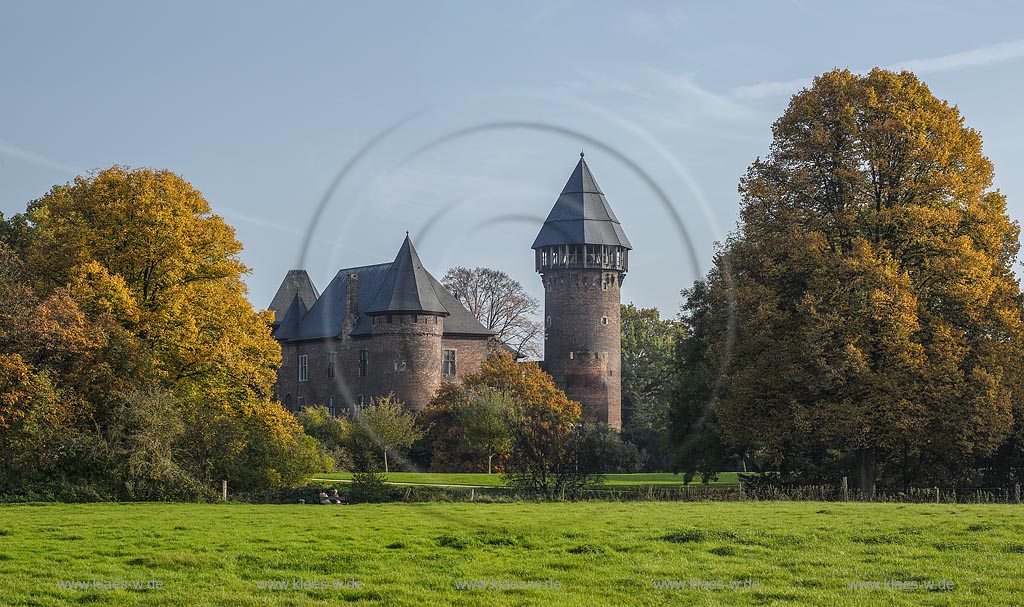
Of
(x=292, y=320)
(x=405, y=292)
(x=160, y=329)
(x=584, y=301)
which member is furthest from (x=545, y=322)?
(x=160, y=329)

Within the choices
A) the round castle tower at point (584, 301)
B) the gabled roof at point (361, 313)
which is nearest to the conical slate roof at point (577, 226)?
the round castle tower at point (584, 301)

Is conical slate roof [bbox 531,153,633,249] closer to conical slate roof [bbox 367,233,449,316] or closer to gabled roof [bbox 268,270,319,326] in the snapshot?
conical slate roof [bbox 367,233,449,316]

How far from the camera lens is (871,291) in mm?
28844

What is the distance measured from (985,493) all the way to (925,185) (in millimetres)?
8429

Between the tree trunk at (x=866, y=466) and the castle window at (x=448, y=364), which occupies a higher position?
the castle window at (x=448, y=364)

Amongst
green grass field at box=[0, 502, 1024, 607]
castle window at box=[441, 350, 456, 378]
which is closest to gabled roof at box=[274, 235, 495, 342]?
castle window at box=[441, 350, 456, 378]

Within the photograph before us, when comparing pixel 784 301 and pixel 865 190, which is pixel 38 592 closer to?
pixel 784 301

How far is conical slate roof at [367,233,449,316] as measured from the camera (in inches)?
2685

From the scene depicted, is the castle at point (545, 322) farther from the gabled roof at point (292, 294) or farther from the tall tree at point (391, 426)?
the tall tree at point (391, 426)

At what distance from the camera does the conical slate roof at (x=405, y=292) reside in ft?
224

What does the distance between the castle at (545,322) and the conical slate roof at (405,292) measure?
0.09 meters

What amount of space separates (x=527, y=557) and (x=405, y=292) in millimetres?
54285

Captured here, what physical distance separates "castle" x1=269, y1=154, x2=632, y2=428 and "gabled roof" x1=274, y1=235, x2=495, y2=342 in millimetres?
88

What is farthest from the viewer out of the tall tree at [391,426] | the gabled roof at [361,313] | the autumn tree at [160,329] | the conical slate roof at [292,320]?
the conical slate roof at [292,320]
